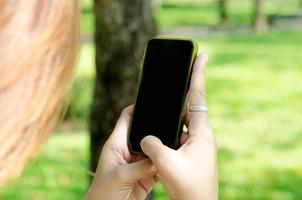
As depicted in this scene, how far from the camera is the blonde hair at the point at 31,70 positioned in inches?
24.2

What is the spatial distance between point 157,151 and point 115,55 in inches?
54.9

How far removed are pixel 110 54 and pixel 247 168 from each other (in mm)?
2602

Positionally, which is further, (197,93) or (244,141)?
(244,141)

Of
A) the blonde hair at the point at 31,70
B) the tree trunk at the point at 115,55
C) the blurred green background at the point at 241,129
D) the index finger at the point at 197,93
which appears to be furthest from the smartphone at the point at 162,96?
the tree trunk at the point at 115,55

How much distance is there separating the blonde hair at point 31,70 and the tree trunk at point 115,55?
1784 millimetres

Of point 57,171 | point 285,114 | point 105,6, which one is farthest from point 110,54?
point 285,114

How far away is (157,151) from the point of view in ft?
3.92

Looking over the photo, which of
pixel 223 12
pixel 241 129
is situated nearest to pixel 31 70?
pixel 241 129

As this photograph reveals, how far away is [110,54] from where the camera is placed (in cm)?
257

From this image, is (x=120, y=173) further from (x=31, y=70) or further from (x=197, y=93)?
(x=31, y=70)

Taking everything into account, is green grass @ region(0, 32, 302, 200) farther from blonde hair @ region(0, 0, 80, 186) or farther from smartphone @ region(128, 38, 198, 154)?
blonde hair @ region(0, 0, 80, 186)

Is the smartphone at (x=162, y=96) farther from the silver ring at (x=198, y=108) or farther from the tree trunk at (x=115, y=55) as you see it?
the tree trunk at (x=115, y=55)

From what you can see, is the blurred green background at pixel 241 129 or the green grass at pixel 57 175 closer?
the green grass at pixel 57 175

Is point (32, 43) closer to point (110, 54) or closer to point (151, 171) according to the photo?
point (151, 171)
